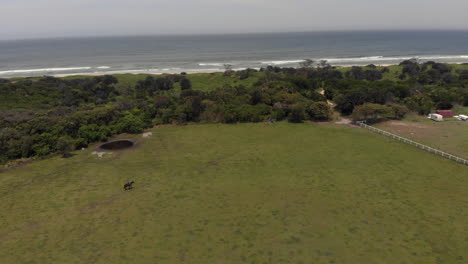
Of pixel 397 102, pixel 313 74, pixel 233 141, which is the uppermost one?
pixel 313 74

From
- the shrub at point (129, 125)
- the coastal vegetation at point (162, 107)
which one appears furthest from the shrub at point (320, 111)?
the shrub at point (129, 125)

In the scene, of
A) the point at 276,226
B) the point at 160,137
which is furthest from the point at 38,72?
the point at 276,226

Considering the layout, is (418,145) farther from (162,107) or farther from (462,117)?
(162,107)

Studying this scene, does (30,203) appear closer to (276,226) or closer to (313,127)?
(276,226)

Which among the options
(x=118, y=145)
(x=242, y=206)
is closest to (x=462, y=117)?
(x=242, y=206)

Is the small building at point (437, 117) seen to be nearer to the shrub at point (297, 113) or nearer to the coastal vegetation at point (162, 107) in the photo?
the coastal vegetation at point (162, 107)

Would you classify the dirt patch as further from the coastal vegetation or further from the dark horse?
the dark horse
